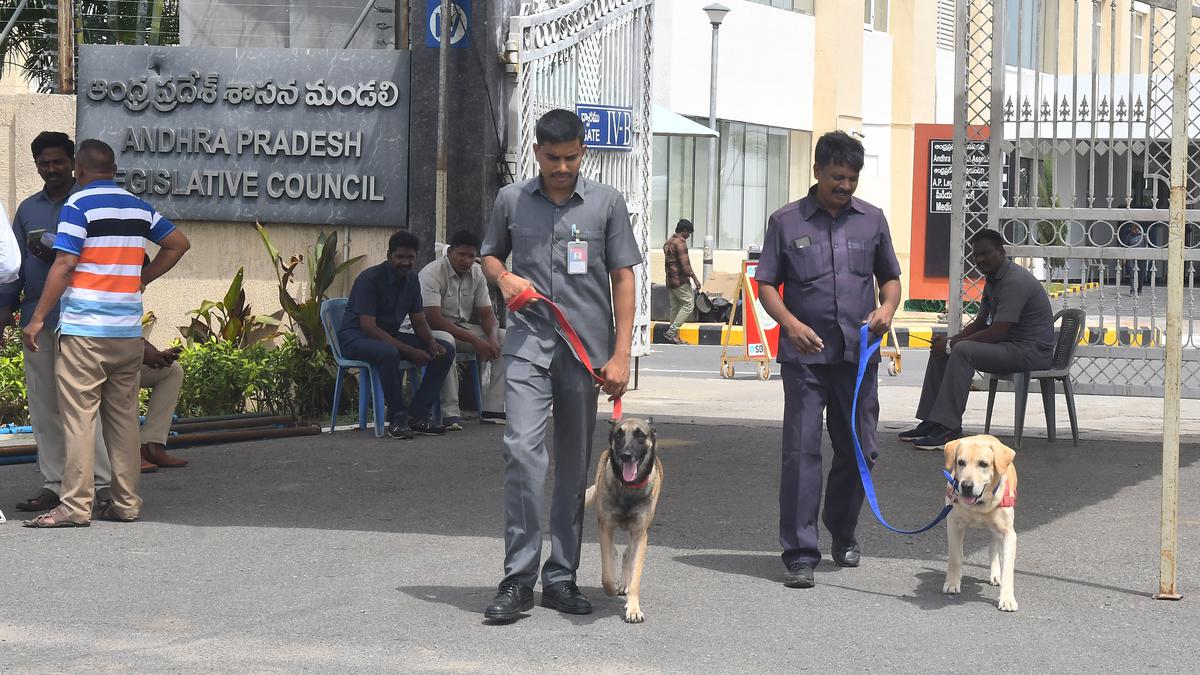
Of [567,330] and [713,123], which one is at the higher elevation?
[713,123]

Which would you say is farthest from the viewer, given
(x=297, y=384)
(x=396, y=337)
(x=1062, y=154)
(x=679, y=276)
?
(x=679, y=276)

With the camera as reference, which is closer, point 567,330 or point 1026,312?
point 567,330

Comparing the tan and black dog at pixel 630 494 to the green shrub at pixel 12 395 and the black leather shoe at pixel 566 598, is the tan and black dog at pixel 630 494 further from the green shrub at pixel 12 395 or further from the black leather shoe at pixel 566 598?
the green shrub at pixel 12 395

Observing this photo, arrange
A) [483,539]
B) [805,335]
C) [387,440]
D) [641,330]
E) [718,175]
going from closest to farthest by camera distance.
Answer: [805,335] < [483,539] < [387,440] < [641,330] < [718,175]

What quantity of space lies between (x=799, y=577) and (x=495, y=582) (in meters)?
1.24

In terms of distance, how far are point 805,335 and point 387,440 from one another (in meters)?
5.08

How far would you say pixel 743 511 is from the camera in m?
8.91

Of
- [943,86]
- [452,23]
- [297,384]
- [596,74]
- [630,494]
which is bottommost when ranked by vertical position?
[297,384]

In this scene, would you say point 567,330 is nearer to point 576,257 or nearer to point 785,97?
point 576,257

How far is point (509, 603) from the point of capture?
629cm

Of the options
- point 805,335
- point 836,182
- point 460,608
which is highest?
point 836,182

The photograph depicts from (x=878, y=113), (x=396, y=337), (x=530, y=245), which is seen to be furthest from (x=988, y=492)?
(x=878, y=113)

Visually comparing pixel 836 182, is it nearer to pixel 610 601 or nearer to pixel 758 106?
pixel 610 601

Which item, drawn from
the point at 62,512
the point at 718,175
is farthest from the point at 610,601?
the point at 718,175
